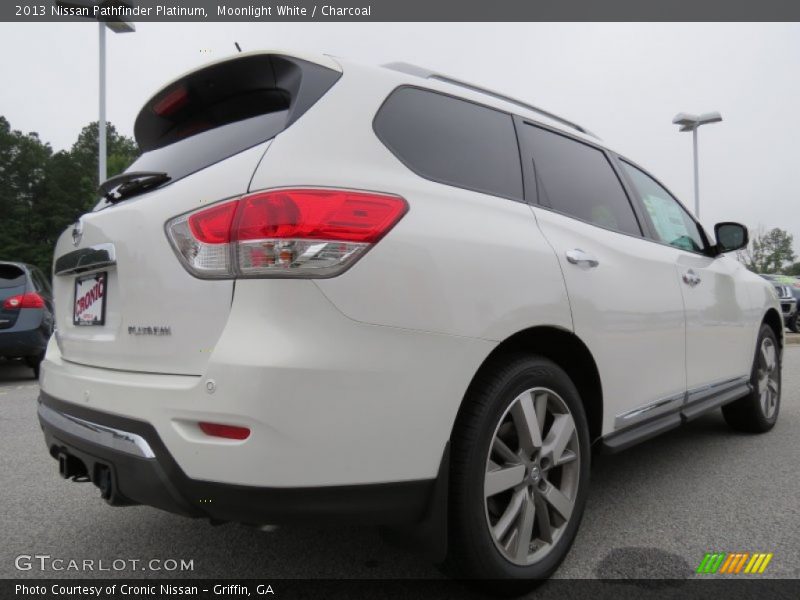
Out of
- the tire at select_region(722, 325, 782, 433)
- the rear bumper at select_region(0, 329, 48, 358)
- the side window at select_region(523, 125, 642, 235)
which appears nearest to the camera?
the side window at select_region(523, 125, 642, 235)

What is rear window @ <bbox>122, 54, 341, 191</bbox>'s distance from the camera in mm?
1812

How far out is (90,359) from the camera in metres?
2.02

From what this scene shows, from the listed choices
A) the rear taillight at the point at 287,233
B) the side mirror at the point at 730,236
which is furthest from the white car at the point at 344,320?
the side mirror at the point at 730,236

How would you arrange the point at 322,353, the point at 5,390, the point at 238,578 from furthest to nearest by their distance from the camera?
the point at 5,390, the point at 238,578, the point at 322,353

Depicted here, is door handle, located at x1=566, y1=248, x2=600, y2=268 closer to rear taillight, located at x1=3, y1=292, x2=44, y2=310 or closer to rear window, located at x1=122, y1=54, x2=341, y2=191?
rear window, located at x1=122, y1=54, x2=341, y2=191

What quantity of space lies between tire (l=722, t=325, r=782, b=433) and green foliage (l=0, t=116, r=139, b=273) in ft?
144

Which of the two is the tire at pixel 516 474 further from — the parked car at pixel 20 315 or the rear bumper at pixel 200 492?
the parked car at pixel 20 315

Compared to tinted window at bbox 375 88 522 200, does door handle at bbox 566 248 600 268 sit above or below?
below

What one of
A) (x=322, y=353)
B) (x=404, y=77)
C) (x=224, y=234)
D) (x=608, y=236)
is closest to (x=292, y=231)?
(x=224, y=234)

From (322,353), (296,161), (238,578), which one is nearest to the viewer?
(322,353)

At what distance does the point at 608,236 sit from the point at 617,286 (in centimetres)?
26

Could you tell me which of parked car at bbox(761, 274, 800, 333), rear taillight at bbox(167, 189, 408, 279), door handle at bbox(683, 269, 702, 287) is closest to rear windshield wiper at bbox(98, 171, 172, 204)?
rear taillight at bbox(167, 189, 408, 279)

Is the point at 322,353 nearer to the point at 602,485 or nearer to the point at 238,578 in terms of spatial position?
the point at 238,578

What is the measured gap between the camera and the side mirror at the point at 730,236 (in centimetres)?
382
